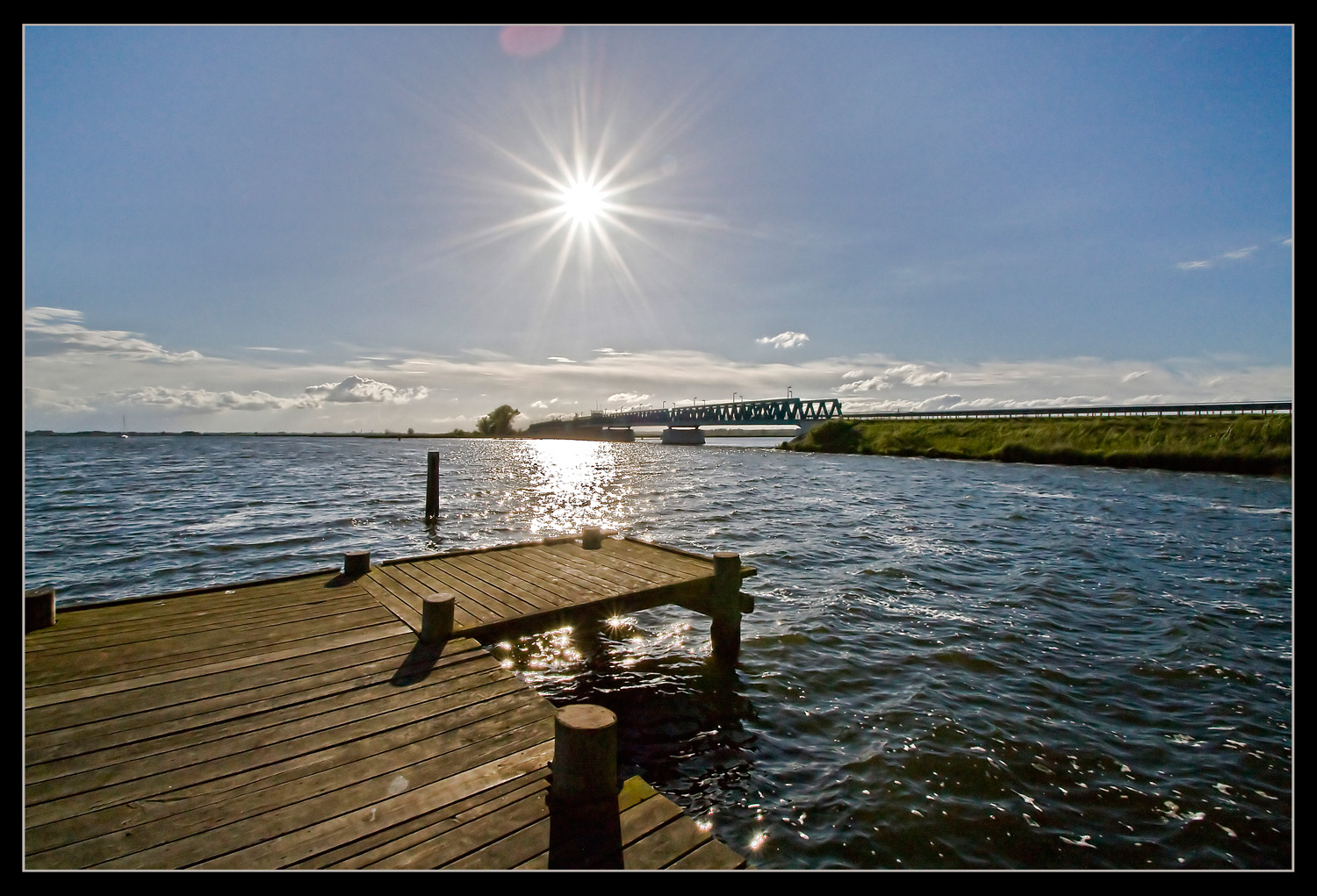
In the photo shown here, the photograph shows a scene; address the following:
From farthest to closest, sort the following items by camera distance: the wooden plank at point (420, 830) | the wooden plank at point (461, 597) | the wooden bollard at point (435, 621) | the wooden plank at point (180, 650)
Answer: the wooden plank at point (461, 597)
the wooden bollard at point (435, 621)
the wooden plank at point (180, 650)
the wooden plank at point (420, 830)

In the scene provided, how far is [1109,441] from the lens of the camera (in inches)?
2296

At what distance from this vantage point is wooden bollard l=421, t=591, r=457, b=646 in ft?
21.9

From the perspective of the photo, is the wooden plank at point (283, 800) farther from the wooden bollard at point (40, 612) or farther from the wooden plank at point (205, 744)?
the wooden bollard at point (40, 612)

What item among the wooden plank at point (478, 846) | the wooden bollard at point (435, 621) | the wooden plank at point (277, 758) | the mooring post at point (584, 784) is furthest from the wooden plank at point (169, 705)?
the mooring post at point (584, 784)

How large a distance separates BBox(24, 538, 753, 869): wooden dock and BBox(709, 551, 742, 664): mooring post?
264 cm

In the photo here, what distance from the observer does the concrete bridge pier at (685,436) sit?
511 feet

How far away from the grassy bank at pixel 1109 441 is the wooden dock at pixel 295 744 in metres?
63.4

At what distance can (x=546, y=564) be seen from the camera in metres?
10.6

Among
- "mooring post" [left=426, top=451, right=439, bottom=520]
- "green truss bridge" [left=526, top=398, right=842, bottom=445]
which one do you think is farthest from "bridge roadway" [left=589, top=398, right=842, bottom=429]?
"mooring post" [left=426, top=451, right=439, bottom=520]

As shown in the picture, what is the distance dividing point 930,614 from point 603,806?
10.2m

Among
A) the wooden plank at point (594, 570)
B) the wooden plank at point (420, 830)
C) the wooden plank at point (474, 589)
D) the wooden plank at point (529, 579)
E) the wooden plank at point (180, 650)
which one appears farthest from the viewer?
the wooden plank at point (594, 570)
